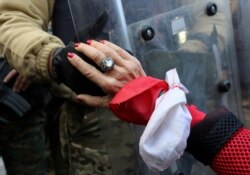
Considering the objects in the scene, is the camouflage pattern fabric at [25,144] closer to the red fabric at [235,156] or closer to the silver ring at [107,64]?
the silver ring at [107,64]

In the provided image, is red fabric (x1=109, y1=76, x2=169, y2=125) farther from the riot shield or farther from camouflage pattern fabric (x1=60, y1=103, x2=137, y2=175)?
camouflage pattern fabric (x1=60, y1=103, x2=137, y2=175)

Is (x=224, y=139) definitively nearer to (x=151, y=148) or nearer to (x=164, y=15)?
(x=151, y=148)

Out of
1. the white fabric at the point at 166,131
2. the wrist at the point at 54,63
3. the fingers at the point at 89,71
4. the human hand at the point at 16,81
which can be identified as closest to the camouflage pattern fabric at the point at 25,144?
the human hand at the point at 16,81

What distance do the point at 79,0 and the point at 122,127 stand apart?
32cm

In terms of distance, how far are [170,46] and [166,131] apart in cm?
36

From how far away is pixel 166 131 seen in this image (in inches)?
Answer: 23.7

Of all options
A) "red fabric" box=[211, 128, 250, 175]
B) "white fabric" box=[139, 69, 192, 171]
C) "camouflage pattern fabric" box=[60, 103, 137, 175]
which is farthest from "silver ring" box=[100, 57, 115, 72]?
"camouflage pattern fabric" box=[60, 103, 137, 175]

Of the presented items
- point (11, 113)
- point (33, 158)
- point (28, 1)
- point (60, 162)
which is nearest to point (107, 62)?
point (28, 1)

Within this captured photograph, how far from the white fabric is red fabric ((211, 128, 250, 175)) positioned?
0.07 metres

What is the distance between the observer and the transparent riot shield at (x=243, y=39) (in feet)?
3.68

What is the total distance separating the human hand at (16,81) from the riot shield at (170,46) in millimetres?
387

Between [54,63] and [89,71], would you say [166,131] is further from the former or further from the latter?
[54,63]

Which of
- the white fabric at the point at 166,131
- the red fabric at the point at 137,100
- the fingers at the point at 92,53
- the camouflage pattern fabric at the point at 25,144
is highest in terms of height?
the fingers at the point at 92,53

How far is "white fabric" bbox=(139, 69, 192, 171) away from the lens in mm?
600
